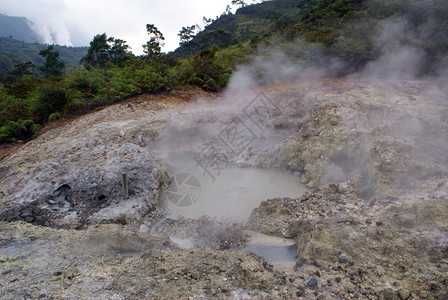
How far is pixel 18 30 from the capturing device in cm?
14425

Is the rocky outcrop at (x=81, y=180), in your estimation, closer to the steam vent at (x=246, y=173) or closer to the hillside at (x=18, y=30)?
the steam vent at (x=246, y=173)

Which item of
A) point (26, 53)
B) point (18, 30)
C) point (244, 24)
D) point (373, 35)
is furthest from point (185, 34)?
point (18, 30)

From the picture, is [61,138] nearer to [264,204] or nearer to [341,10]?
[264,204]

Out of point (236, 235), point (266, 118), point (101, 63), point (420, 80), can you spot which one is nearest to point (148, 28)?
point (101, 63)

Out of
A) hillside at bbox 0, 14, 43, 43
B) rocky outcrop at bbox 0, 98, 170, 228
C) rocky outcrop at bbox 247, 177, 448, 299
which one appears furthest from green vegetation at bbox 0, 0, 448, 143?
hillside at bbox 0, 14, 43, 43

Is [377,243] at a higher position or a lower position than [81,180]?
lower

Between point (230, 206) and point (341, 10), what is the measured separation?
1912 cm

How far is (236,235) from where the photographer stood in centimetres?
586

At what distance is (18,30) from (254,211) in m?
189

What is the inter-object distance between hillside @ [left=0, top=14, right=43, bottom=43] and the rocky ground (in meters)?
149

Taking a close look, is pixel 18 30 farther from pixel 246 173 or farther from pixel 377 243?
pixel 377 243

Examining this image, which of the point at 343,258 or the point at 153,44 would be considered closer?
the point at 343,258

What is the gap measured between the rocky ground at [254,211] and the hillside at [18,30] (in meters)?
149

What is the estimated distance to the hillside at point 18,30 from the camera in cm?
12782
